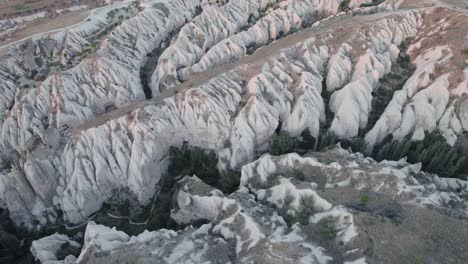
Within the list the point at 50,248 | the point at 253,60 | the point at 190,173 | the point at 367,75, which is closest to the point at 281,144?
the point at 190,173

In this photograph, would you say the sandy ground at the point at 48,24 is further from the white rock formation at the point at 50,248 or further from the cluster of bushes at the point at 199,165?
the white rock formation at the point at 50,248

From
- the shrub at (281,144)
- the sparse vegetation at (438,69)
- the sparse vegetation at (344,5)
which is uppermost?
the sparse vegetation at (344,5)

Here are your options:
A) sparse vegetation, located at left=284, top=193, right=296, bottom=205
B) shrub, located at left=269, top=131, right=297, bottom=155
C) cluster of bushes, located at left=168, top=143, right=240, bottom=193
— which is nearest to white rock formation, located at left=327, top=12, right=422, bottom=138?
shrub, located at left=269, top=131, right=297, bottom=155

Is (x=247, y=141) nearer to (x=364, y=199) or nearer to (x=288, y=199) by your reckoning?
(x=288, y=199)

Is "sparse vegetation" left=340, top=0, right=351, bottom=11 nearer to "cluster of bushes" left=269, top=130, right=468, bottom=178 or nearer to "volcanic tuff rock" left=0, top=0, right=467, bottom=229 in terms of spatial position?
"volcanic tuff rock" left=0, top=0, right=467, bottom=229

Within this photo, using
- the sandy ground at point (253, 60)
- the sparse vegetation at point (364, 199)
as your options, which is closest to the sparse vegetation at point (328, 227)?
the sparse vegetation at point (364, 199)

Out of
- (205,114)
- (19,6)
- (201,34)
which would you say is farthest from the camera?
(19,6)

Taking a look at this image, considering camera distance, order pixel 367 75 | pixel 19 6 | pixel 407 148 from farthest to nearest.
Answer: pixel 19 6, pixel 367 75, pixel 407 148

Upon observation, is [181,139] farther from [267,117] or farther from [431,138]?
[431,138]

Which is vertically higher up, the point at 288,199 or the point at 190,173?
the point at 288,199
